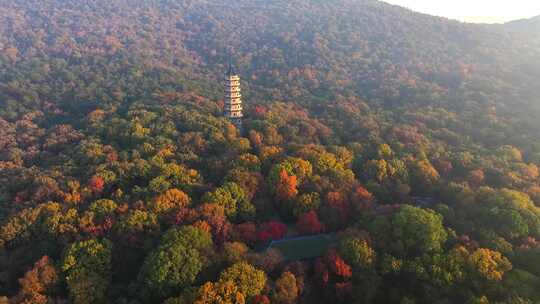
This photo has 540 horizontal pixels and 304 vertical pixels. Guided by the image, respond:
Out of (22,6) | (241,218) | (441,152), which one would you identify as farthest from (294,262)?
(22,6)

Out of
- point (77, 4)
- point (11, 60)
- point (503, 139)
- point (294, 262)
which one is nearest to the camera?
point (294, 262)

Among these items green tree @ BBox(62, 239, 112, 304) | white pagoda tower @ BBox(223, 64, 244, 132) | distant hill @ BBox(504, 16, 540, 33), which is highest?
distant hill @ BBox(504, 16, 540, 33)

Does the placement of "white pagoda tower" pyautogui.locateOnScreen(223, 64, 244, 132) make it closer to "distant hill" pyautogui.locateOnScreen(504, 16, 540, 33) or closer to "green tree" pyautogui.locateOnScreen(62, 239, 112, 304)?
"green tree" pyautogui.locateOnScreen(62, 239, 112, 304)

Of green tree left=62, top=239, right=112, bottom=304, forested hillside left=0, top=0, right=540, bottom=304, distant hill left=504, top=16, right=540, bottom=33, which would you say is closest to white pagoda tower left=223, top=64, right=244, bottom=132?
forested hillside left=0, top=0, right=540, bottom=304

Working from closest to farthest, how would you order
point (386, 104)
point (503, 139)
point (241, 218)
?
point (241, 218) < point (503, 139) < point (386, 104)

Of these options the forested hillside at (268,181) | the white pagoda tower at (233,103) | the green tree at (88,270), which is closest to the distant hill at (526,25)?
the forested hillside at (268,181)

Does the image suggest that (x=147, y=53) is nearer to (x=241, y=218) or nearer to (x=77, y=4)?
(x=77, y=4)

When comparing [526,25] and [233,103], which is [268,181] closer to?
[233,103]

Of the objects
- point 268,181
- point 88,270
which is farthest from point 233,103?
point 88,270
